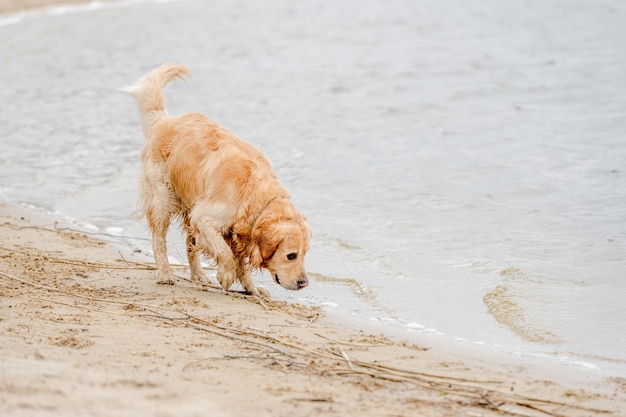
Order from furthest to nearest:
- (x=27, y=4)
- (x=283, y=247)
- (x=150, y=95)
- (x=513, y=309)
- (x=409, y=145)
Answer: (x=27, y=4) → (x=409, y=145) → (x=150, y=95) → (x=513, y=309) → (x=283, y=247)

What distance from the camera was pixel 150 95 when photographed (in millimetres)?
7719

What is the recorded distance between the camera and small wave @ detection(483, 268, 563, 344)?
6.34 meters

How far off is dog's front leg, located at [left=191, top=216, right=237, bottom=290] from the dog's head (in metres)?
0.25

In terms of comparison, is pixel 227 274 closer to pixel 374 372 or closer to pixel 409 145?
pixel 374 372

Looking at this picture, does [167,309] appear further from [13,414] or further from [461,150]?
[461,150]

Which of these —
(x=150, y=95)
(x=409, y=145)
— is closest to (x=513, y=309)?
(x=150, y=95)

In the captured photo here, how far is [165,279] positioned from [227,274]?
0.72 metres

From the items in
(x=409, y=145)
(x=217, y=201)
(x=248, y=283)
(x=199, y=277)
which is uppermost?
(x=217, y=201)

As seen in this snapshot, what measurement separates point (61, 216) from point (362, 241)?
326 cm

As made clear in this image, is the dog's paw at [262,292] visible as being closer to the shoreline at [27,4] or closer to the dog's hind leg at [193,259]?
the dog's hind leg at [193,259]

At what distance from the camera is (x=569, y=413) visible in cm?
470

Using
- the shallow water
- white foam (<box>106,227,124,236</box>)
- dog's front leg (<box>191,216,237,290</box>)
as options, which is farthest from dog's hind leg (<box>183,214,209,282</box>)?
white foam (<box>106,227,124,236</box>)

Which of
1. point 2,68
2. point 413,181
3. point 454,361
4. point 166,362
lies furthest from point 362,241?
point 2,68

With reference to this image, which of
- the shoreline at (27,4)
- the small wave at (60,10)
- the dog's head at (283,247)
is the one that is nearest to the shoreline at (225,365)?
the dog's head at (283,247)
